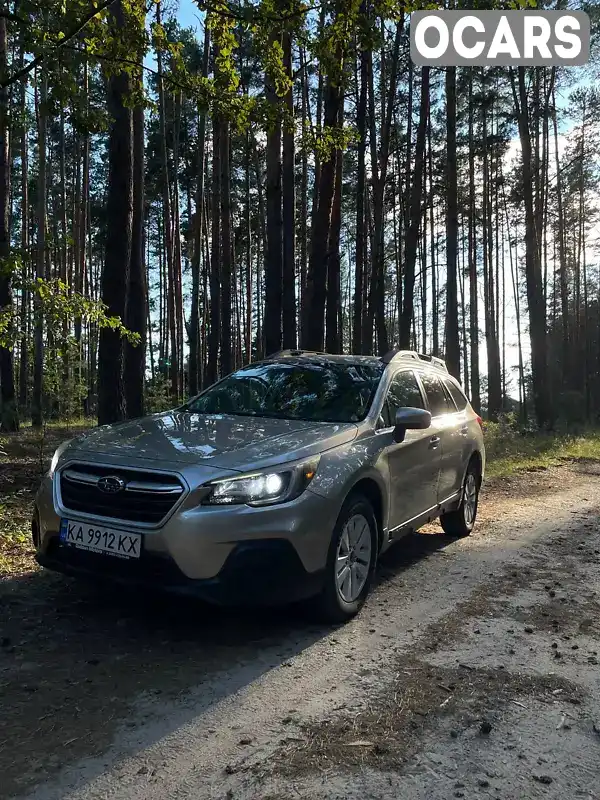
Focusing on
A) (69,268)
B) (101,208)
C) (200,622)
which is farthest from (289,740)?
(101,208)

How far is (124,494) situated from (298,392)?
6.38ft

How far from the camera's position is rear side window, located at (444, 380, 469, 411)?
725 cm

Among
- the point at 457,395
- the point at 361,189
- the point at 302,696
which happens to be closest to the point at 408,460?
the point at 457,395

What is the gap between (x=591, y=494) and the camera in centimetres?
1086

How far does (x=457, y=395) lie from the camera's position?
24.4ft

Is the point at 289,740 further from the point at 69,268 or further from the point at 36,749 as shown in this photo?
the point at 69,268

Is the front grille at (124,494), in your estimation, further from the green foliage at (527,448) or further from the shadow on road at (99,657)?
the green foliage at (527,448)

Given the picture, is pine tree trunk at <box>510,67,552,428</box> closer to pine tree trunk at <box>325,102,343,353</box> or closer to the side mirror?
pine tree trunk at <box>325,102,343,353</box>

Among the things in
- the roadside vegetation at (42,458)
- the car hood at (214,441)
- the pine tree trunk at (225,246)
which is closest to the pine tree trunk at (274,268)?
the roadside vegetation at (42,458)

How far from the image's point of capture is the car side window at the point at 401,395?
5.43m

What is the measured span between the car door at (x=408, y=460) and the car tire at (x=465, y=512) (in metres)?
1.14

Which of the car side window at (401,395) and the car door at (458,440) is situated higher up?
the car side window at (401,395)

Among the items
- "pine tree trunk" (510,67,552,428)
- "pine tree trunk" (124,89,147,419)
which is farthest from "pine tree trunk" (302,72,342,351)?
"pine tree trunk" (510,67,552,428)

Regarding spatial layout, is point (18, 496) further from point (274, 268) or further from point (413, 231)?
point (413, 231)
